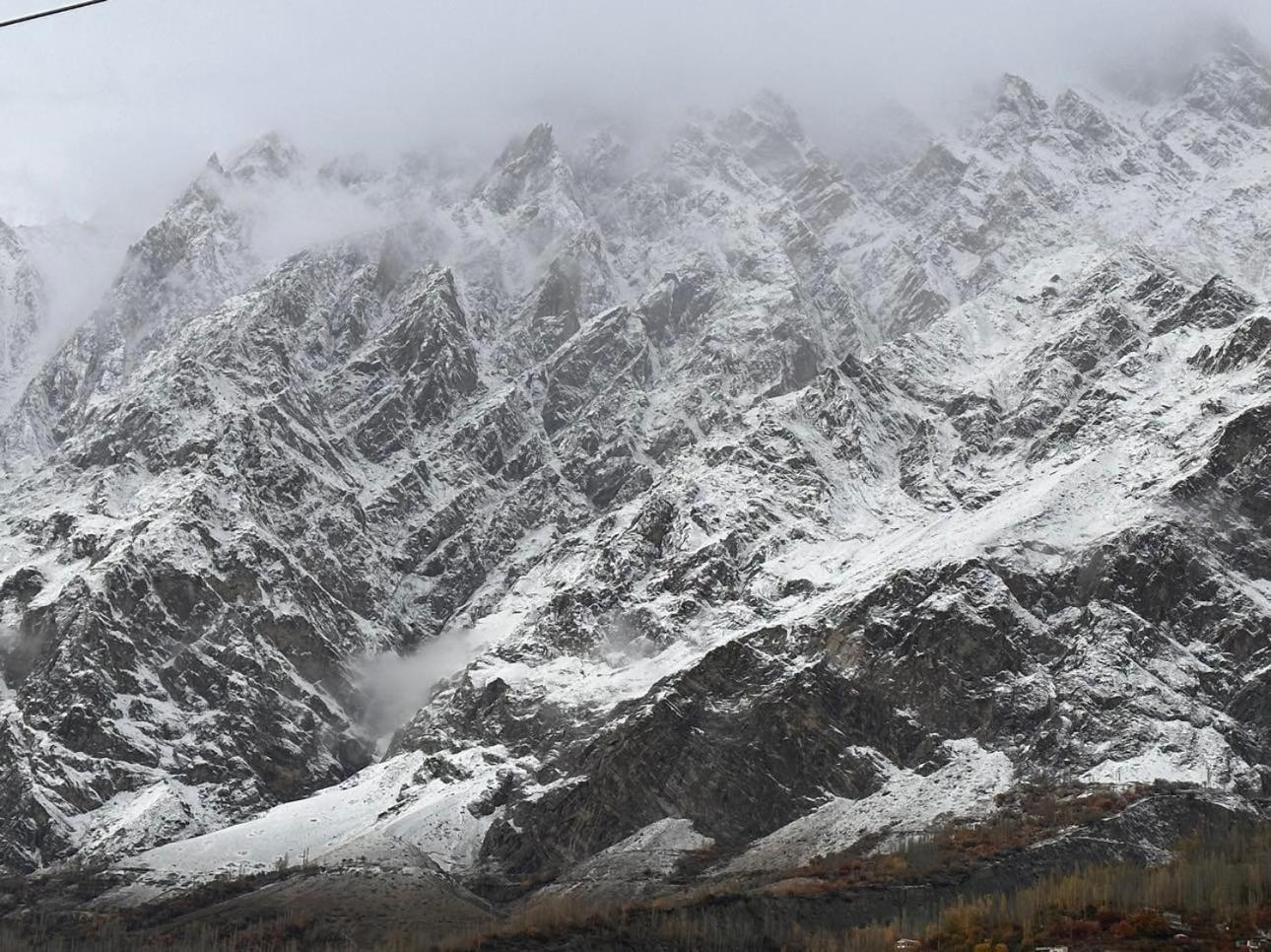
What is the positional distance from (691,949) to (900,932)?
26.2 meters

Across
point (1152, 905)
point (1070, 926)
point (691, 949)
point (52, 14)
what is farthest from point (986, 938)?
point (52, 14)

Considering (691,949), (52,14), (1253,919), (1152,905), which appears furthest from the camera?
(691,949)

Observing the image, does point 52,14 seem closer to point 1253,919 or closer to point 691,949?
point 1253,919

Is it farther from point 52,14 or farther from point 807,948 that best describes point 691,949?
point 52,14

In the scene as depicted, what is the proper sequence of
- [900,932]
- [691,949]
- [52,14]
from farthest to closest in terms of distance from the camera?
[691,949]
[900,932]
[52,14]

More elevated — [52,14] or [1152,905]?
[52,14]

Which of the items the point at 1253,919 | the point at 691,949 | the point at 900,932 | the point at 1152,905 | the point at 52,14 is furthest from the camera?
the point at 691,949

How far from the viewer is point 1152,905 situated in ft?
567

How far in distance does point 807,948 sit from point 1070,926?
34174 millimetres

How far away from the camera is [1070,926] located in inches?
6570

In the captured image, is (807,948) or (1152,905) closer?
(1152,905)

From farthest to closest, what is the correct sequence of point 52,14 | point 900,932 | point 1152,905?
point 900,932, point 1152,905, point 52,14

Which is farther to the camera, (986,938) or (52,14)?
(986,938)

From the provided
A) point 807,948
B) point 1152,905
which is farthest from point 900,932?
point 1152,905
